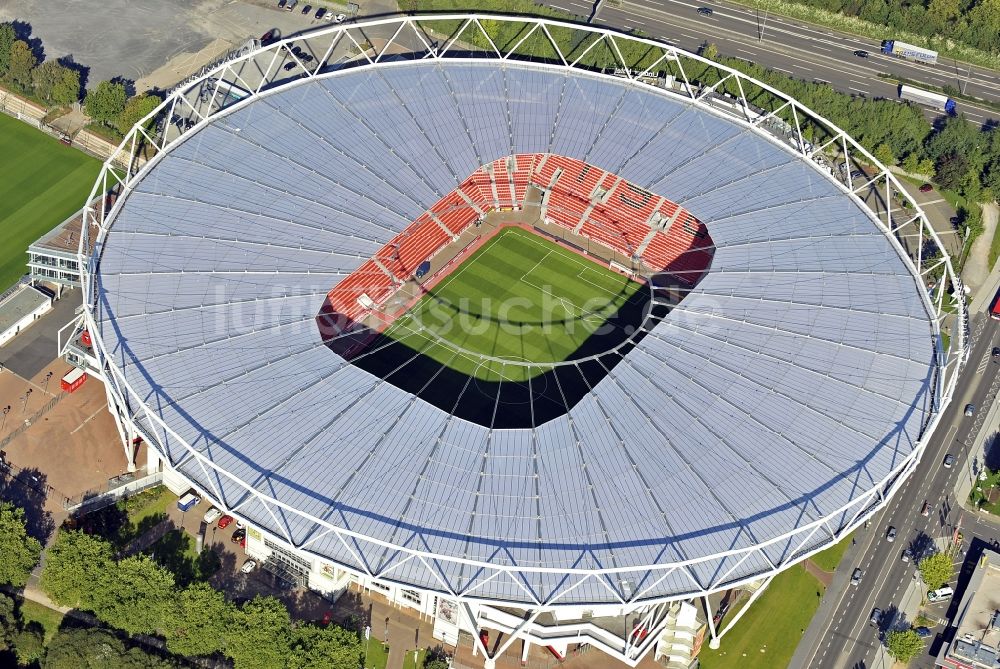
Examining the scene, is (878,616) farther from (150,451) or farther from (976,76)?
(976,76)

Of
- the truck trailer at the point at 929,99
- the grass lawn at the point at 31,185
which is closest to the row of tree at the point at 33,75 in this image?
the grass lawn at the point at 31,185

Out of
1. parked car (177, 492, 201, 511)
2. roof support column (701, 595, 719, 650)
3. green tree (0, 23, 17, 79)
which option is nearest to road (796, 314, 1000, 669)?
roof support column (701, 595, 719, 650)

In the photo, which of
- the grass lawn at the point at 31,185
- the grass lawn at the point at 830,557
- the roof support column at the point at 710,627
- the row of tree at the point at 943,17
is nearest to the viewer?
the roof support column at the point at 710,627

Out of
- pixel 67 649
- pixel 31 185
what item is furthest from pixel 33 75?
pixel 67 649

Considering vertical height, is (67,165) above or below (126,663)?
above

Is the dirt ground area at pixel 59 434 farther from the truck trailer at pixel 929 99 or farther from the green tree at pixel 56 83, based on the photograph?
the truck trailer at pixel 929 99

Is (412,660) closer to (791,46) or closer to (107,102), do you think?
(107,102)

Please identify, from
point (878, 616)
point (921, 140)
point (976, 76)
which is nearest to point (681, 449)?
point (878, 616)
